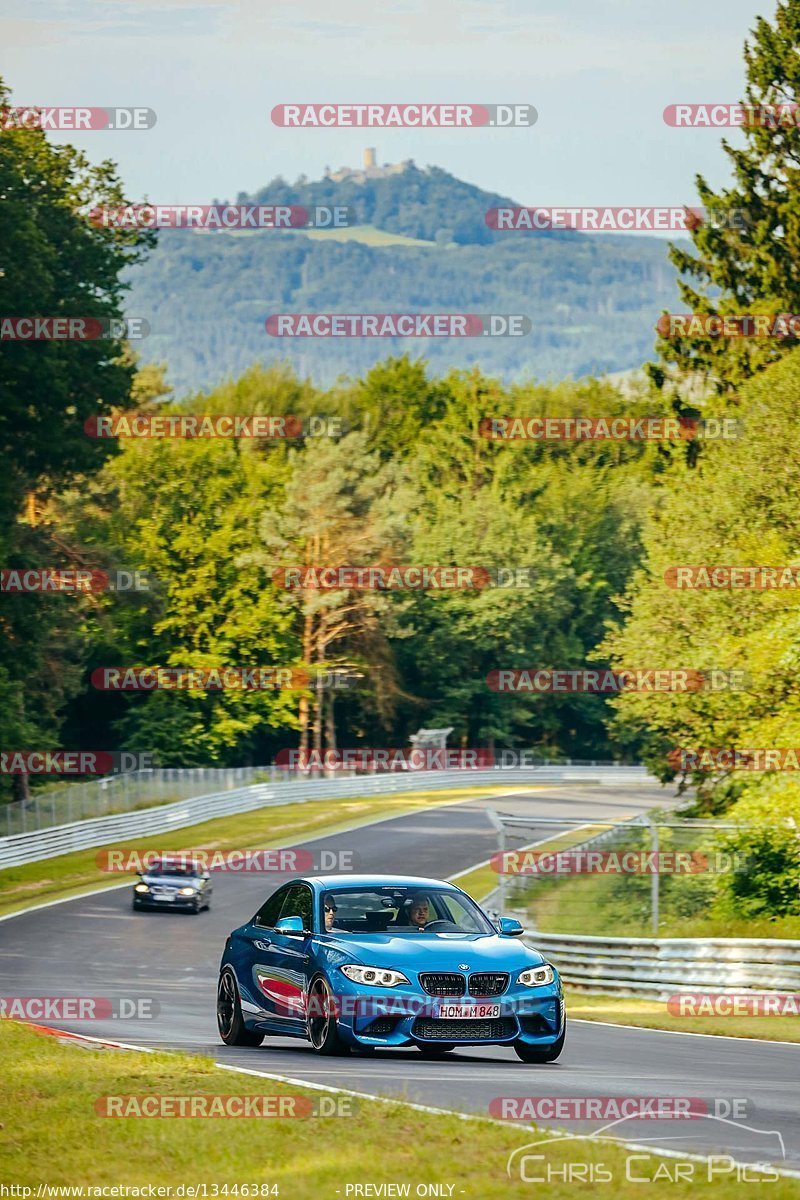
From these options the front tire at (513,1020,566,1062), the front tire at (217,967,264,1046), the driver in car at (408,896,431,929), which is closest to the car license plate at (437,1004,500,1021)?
the front tire at (513,1020,566,1062)

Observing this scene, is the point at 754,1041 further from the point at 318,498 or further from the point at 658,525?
the point at 318,498

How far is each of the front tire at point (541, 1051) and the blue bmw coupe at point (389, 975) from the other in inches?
0.4

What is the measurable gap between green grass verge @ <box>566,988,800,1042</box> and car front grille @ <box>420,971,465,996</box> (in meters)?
5.85

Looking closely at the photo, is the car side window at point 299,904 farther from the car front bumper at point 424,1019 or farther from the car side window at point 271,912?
the car front bumper at point 424,1019

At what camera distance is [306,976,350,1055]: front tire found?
1373 centimetres

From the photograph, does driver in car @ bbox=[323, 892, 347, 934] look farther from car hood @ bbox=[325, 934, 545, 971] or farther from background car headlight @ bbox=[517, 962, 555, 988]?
background car headlight @ bbox=[517, 962, 555, 988]

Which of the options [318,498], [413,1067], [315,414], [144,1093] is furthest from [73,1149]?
[315,414]

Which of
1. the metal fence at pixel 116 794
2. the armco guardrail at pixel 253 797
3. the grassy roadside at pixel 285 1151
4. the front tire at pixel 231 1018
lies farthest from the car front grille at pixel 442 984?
the metal fence at pixel 116 794

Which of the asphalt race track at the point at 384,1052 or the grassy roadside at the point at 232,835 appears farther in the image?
the grassy roadside at the point at 232,835

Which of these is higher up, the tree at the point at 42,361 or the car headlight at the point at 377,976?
the tree at the point at 42,361

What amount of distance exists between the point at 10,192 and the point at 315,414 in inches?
2291

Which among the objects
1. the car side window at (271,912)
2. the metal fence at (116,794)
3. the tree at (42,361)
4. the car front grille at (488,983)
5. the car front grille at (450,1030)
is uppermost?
the tree at (42,361)

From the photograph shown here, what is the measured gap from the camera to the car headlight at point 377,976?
13447 mm

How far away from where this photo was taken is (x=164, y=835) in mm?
57531
